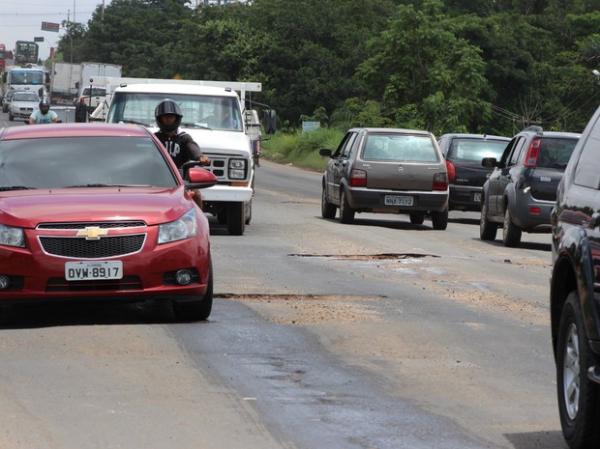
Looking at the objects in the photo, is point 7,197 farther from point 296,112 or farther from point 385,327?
point 296,112

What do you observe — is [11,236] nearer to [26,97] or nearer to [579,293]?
[579,293]

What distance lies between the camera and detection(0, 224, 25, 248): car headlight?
35.9 ft

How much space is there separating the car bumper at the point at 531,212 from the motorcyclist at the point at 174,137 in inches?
262

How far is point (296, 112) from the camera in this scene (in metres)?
75.2

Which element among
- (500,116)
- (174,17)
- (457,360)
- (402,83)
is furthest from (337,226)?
(174,17)

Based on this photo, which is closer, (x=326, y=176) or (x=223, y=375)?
(x=223, y=375)

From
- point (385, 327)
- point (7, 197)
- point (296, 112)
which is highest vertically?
point (7, 197)

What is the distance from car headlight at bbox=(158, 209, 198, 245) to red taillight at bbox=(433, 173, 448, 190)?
44.8 ft

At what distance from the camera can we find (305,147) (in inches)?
2344

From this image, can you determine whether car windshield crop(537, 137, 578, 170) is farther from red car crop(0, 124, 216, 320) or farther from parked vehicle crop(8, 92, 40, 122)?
parked vehicle crop(8, 92, 40, 122)

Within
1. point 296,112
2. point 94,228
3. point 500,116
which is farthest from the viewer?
point 296,112

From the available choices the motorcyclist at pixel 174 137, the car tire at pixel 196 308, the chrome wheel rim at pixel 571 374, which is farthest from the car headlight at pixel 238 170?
the chrome wheel rim at pixel 571 374

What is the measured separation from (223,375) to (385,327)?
8.64 ft

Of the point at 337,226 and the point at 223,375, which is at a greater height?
the point at 223,375
